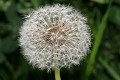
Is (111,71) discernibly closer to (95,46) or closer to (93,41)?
(93,41)

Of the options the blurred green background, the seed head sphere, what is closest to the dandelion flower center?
the seed head sphere

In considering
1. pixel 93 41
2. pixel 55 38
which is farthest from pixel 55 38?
pixel 93 41

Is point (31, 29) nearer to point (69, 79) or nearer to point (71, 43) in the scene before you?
point (71, 43)

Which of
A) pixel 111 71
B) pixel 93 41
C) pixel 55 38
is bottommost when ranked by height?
pixel 55 38

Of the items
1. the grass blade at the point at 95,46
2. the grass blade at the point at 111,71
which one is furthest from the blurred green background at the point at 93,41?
the grass blade at the point at 95,46

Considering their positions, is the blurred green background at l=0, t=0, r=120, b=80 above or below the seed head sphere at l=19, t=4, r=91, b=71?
above

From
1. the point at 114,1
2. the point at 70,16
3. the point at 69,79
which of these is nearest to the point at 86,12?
the point at 114,1

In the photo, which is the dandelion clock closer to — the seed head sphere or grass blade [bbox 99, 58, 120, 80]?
the seed head sphere

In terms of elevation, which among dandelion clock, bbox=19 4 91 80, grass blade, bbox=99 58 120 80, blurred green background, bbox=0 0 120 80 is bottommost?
dandelion clock, bbox=19 4 91 80
